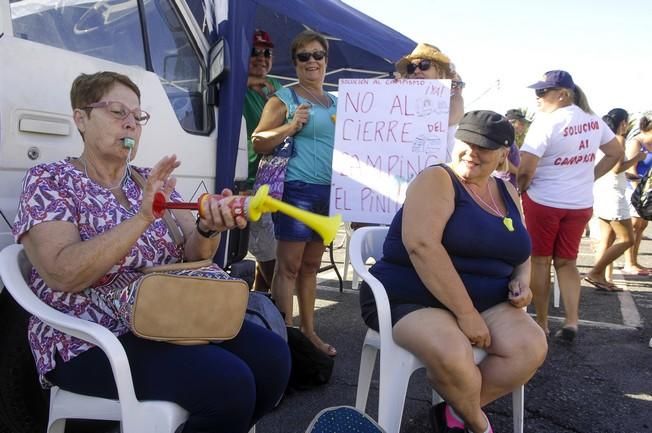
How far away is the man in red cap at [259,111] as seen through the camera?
3.53 m

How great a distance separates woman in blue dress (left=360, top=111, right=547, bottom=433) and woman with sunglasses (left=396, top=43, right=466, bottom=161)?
1005mm

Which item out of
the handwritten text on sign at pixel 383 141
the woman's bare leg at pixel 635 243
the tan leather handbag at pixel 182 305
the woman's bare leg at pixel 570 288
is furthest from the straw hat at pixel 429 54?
the woman's bare leg at pixel 635 243

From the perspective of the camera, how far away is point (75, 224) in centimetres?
161

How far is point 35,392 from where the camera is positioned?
6.28 ft

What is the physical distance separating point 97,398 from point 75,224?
1.59 ft

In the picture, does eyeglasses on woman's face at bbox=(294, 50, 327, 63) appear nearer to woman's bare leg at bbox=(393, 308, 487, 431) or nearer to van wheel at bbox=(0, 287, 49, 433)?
woman's bare leg at bbox=(393, 308, 487, 431)

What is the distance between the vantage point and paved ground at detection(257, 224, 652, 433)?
2537 mm

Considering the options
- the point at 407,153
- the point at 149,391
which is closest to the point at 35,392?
the point at 149,391

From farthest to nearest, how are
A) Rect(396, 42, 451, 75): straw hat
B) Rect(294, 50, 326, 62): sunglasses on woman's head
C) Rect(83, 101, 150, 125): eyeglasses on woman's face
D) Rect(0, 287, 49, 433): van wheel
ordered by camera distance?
Rect(396, 42, 451, 75): straw hat, Rect(294, 50, 326, 62): sunglasses on woman's head, Rect(0, 287, 49, 433): van wheel, Rect(83, 101, 150, 125): eyeglasses on woman's face

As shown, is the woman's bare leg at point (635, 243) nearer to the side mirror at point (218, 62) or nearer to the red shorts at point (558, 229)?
the red shorts at point (558, 229)

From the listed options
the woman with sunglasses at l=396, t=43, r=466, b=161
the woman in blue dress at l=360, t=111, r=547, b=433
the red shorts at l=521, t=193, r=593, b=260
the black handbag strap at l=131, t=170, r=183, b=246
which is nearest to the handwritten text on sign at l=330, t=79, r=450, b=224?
the woman with sunglasses at l=396, t=43, r=466, b=161

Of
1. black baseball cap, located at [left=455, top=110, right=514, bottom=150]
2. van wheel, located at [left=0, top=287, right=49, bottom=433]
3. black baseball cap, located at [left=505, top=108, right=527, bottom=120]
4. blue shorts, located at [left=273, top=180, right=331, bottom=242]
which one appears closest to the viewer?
van wheel, located at [left=0, top=287, right=49, bottom=433]

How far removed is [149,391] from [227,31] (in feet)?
6.59

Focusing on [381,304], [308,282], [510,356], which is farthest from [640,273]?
[381,304]
